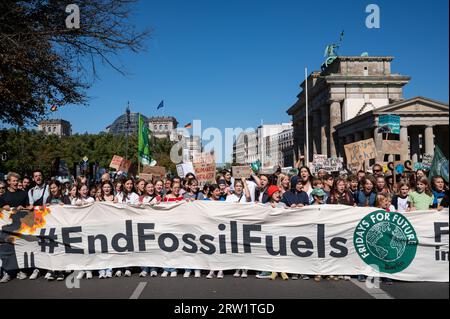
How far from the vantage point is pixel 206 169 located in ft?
43.6

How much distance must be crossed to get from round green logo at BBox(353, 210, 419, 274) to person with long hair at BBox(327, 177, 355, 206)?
716 mm

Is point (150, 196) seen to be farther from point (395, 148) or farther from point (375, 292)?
point (395, 148)

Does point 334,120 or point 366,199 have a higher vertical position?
point 334,120

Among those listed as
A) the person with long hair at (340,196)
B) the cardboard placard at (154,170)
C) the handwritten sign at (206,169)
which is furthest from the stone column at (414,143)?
the person with long hair at (340,196)

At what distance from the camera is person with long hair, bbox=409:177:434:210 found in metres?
7.59

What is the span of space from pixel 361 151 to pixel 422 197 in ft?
28.2

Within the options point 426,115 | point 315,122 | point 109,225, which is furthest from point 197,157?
point 315,122

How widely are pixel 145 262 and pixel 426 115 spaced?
57.1 m

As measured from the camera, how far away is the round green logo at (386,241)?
7.02 m

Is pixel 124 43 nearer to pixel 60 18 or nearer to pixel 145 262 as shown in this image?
pixel 60 18

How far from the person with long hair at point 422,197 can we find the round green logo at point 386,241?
0.63 meters

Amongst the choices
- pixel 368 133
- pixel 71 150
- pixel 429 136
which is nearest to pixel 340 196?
pixel 429 136

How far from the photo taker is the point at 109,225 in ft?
25.2

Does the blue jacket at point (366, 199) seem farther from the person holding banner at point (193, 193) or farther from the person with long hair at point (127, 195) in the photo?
the person with long hair at point (127, 195)
